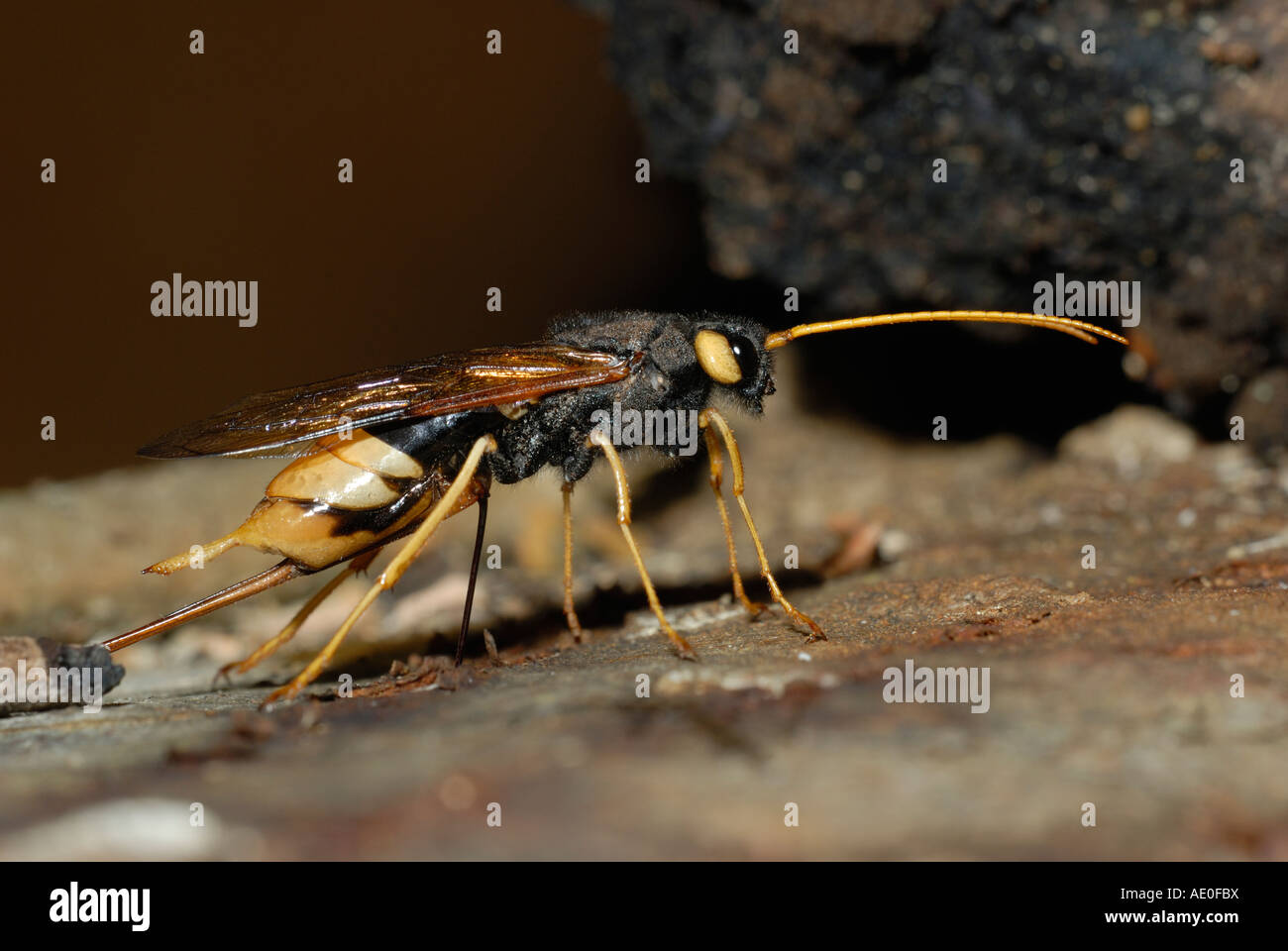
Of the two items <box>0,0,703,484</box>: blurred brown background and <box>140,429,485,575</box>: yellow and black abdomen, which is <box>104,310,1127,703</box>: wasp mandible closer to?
<box>140,429,485,575</box>: yellow and black abdomen

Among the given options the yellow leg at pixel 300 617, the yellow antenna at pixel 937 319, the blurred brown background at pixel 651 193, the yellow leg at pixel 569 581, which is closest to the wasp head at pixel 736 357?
the yellow antenna at pixel 937 319

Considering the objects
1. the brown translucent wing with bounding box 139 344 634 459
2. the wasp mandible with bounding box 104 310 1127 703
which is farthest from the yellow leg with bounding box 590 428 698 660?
the brown translucent wing with bounding box 139 344 634 459

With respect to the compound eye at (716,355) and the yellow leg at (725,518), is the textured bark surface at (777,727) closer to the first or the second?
the yellow leg at (725,518)

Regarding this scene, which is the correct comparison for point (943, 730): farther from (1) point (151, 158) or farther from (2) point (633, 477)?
(1) point (151, 158)

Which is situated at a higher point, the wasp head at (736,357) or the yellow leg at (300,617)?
the wasp head at (736,357)

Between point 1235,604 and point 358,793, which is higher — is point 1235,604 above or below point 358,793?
above
